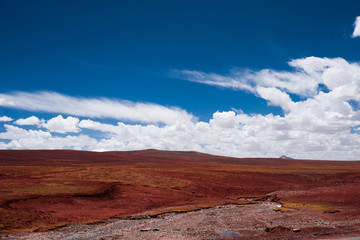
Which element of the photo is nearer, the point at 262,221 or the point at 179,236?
the point at 179,236

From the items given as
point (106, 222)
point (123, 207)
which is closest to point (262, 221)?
point (106, 222)

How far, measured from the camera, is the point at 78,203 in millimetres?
42219

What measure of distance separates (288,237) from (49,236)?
2143 centimetres

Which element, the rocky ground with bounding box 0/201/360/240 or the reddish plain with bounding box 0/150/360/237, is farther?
the reddish plain with bounding box 0/150/360/237

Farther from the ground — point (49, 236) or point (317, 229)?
point (317, 229)

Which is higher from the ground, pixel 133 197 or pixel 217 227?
pixel 217 227

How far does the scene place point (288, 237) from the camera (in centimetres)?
2203

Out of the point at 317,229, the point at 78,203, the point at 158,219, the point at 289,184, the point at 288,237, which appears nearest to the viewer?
the point at 288,237

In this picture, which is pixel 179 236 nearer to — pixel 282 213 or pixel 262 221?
pixel 262 221

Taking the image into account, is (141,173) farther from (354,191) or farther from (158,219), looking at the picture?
(354,191)

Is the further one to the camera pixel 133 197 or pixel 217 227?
pixel 133 197

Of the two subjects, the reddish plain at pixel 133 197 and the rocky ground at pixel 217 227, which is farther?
the reddish plain at pixel 133 197

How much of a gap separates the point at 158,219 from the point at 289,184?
5191 cm

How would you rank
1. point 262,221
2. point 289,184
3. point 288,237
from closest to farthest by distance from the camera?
point 288,237 → point 262,221 → point 289,184
